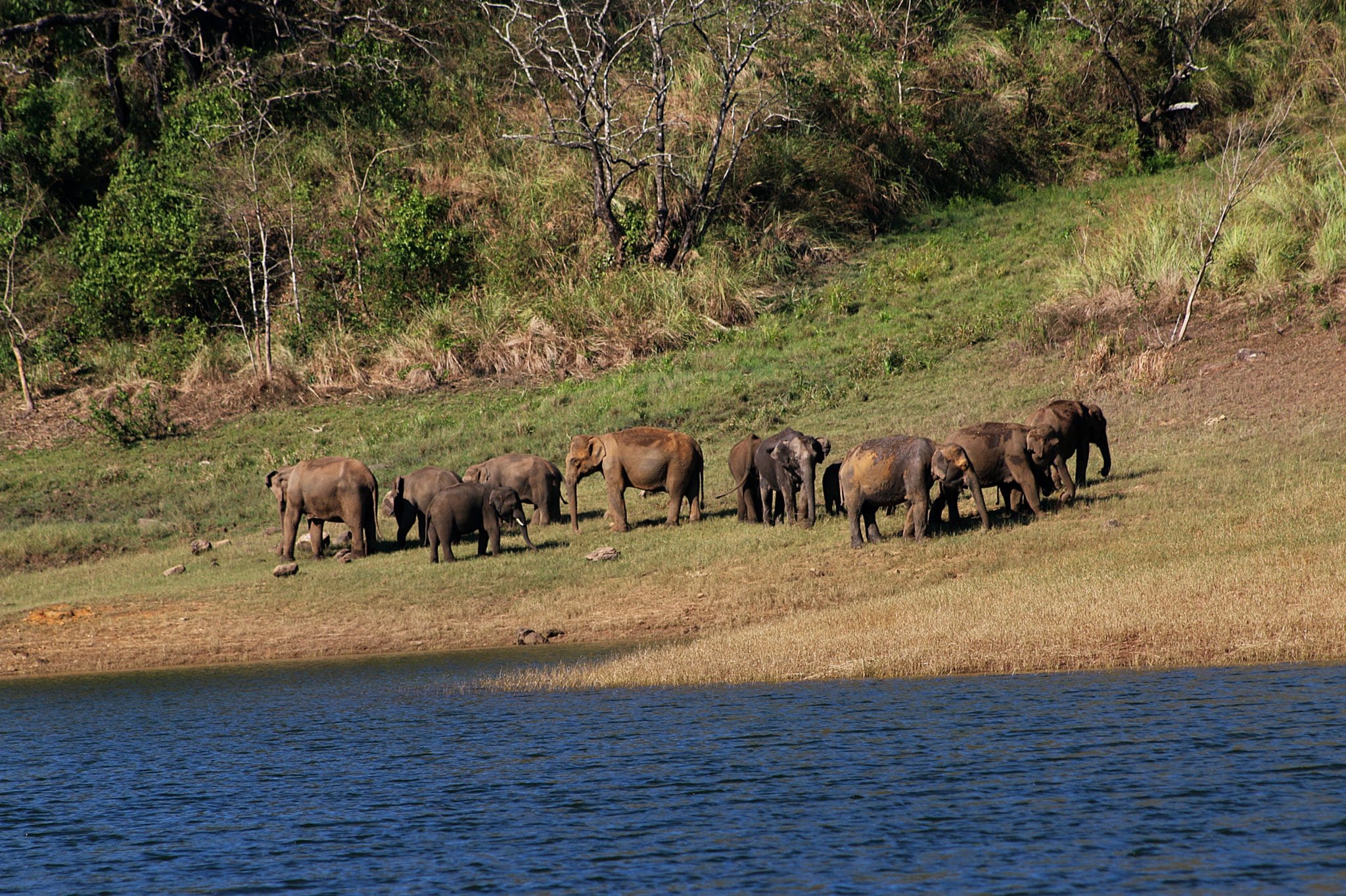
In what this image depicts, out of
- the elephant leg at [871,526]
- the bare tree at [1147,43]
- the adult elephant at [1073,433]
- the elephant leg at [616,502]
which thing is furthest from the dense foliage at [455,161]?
the elephant leg at [871,526]

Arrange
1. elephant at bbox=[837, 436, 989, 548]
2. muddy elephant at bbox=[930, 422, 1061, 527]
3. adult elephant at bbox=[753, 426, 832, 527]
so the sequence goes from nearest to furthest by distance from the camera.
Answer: elephant at bbox=[837, 436, 989, 548]
muddy elephant at bbox=[930, 422, 1061, 527]
adult elephant at bbox=[753, 426, 832, 527]

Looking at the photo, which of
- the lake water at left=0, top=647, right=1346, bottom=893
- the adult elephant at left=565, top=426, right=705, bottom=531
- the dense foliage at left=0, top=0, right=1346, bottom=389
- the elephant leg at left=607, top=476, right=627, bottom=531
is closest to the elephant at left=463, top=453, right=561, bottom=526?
the adult elephant at left=565, top=426, right=705, bottom=531

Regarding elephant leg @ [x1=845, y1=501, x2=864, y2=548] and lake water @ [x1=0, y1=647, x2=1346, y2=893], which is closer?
lake water @ [x1=0, y1=647, x2=1346, y2=893]

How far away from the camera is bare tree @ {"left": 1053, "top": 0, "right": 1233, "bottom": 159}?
44594 mm

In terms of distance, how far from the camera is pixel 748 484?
21469mm

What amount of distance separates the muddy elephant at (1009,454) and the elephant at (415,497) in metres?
8.08

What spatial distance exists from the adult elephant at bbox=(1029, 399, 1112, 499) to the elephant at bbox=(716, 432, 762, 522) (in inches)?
165

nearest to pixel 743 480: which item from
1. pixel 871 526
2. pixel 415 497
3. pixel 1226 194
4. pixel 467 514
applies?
pixel 871 526

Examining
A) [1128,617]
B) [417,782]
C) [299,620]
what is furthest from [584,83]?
[417,782]

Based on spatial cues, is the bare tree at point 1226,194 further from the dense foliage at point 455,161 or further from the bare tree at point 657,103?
the bare tree at point 657,103

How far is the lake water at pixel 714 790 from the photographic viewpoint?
8156 millimetres

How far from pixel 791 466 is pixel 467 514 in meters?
4.76

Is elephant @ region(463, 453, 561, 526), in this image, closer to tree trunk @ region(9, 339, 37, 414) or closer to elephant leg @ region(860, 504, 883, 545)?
elephant leg @ region(860, 504, 883, 545)

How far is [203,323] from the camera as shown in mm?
40469
